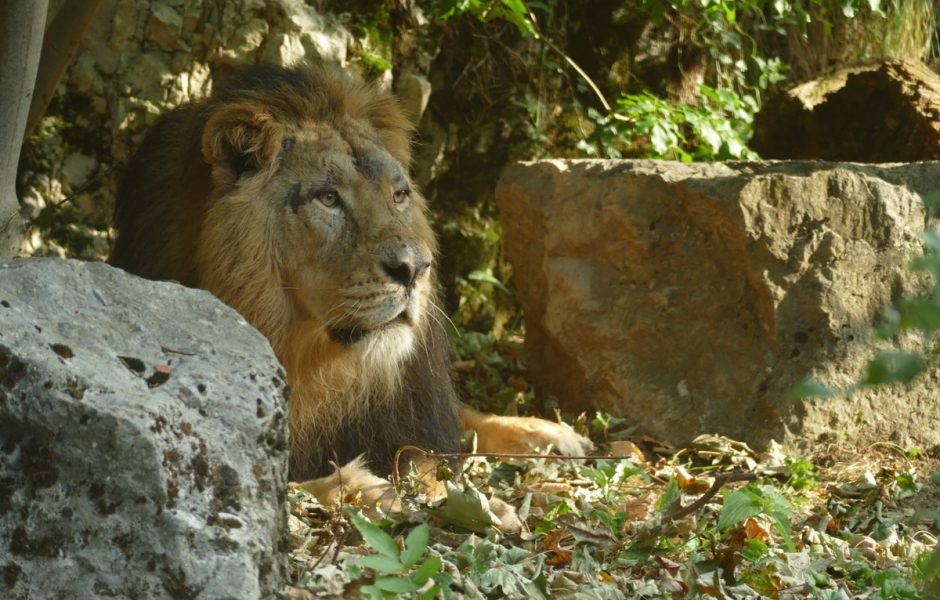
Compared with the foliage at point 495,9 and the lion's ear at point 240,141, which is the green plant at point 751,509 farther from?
the foliage at point 495,9

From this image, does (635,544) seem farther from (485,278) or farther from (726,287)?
(485,278)

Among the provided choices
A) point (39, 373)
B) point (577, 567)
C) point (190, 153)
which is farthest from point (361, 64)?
point (39, 373)

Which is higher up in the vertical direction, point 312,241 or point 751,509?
point 312,241

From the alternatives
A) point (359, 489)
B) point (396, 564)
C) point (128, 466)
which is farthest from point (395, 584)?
point (359, 489)

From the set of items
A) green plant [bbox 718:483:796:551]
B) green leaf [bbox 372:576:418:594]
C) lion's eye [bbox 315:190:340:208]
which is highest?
lion's eye [bbox 315:190:340:208]

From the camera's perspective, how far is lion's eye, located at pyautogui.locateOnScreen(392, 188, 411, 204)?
4.35 meters

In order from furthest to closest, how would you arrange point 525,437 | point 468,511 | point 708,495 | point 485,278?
point 485,278 → point 525,437 → point 468,511 → point 708,495

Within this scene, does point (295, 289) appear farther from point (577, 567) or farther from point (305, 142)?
point (577, 567)

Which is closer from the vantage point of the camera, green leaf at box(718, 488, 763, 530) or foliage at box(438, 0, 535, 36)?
green leaf at box(718, 488, 763, 530)

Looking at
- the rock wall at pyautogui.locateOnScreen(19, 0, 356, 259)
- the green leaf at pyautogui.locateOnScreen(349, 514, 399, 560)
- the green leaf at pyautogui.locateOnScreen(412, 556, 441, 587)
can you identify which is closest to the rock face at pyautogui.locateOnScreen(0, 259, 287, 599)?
the green leaf at pyautogui.locateOnScreen(349, 514, 399, 560)

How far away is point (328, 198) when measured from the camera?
412cm

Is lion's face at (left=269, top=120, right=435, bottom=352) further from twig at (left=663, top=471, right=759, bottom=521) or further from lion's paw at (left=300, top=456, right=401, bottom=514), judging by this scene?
twig at (left=663, top=471, right=759, bottom=521)

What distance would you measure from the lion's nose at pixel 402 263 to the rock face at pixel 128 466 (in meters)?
1.44

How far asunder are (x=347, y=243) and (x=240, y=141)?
0.57 m
